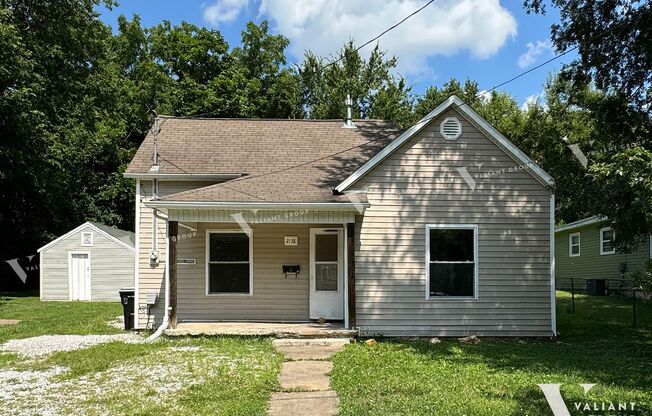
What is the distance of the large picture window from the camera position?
11734 millimetres

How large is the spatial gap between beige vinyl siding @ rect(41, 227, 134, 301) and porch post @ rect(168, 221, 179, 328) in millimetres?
12563

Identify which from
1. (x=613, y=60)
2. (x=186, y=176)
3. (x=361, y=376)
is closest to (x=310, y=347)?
(x=361, y=376)

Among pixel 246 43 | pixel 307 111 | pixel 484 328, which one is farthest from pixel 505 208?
pixel 246 43

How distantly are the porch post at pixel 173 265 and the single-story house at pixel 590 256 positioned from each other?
545 inches

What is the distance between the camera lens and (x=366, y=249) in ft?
35.4

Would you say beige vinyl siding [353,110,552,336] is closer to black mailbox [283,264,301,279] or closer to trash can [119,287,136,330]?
black mailbox [283,264,301,279]

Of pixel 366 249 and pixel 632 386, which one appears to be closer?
pixel 632 386

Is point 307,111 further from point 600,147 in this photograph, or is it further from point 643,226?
point 643,226

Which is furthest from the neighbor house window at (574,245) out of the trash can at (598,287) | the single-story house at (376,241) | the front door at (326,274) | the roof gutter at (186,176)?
the roof gutter at (186,176)

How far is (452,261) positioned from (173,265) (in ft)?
17.8

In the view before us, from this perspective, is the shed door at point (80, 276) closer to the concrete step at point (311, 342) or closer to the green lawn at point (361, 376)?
the green lawn at point (361, 376)

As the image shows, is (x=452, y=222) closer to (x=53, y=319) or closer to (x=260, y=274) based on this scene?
(x=260, y=274)

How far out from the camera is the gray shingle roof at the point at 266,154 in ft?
35.4

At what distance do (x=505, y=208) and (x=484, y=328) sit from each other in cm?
239
